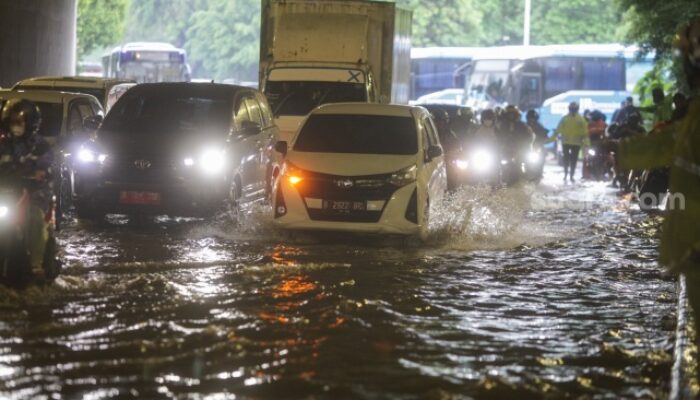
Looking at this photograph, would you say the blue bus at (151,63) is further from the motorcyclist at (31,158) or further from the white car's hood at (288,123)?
the motorcyclist at (31,158)

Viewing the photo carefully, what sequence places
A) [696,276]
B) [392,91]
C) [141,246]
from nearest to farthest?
[696,276]
[141,246]
[392,91]

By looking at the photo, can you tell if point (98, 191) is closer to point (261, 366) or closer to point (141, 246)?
point (141, 246)

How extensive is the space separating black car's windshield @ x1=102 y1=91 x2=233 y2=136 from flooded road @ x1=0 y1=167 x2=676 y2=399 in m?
1.22

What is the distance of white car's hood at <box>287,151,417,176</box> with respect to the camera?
43.8 feet

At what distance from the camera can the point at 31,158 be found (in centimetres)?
937

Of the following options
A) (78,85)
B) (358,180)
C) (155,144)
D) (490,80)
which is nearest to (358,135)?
(358,180)

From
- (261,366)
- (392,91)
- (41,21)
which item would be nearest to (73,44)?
(41,21)

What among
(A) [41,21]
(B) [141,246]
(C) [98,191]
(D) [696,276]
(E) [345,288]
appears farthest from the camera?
(A) [41,21]

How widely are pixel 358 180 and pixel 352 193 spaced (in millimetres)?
155

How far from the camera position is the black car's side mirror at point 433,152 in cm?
1417

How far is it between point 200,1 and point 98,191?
215 ft

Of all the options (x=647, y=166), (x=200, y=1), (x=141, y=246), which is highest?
(x=200, y=1)

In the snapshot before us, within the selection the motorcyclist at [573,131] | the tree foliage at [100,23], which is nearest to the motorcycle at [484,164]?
the motorcyclist at [573,131]

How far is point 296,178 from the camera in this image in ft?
44.3
